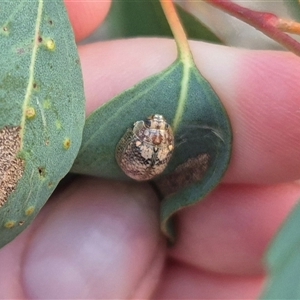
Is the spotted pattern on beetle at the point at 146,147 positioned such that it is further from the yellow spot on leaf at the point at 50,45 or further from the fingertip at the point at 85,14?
the fingertip at the point at 85,14

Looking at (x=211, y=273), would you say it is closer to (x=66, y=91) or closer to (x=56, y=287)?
(x=56, y=287)

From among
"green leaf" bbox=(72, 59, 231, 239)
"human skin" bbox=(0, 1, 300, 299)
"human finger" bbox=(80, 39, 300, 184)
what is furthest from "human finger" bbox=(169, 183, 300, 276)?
"green leaf" bbox=(72, 59, 231, 239)

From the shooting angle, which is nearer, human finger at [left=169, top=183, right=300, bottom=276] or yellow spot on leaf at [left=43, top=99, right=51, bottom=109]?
yellow spot on leaf at [left=43, top=99, right=51, bottom=109]

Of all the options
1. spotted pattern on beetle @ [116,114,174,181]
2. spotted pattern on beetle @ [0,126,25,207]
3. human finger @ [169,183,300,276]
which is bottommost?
human finger @ [169,183,300,276]

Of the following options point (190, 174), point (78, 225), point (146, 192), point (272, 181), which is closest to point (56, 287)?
point (78, 225)

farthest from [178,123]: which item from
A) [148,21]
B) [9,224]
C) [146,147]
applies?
[148,21]

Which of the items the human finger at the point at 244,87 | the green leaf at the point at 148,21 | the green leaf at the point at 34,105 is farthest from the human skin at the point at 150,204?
the green leaf at the point at 34,105

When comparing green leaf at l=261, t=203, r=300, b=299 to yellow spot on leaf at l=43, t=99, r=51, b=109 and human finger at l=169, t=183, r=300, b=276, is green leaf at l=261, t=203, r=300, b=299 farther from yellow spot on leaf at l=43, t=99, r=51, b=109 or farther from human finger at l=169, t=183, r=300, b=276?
human finger at l=169, t=183, r=300, b=276
